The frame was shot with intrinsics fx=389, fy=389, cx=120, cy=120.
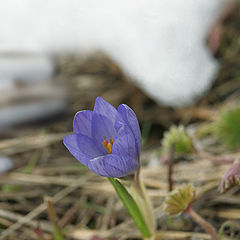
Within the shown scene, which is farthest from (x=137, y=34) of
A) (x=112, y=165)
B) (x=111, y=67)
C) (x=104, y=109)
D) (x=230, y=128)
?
(x=112, y=165)

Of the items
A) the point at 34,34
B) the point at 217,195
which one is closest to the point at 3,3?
the point at 34,34

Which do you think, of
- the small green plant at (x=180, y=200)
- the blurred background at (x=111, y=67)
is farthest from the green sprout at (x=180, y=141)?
the blurred background at (x=111, y=67)

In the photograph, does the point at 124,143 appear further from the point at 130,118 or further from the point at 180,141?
the point at 180,141

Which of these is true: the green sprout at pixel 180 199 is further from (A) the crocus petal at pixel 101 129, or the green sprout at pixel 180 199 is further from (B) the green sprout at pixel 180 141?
(B) the green sprout at pixel 180 141

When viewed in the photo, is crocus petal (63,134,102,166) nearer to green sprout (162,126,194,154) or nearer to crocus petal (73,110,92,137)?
crocus petal (73,110,92,137)

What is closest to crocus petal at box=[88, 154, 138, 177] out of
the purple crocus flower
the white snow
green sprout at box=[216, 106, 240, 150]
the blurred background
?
the purple crocus flower
